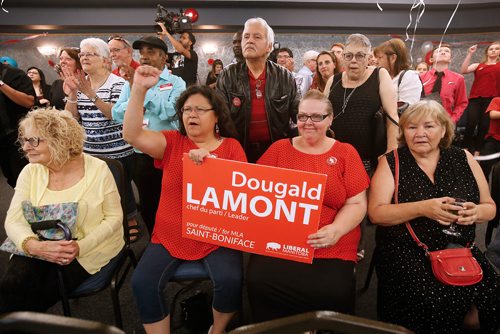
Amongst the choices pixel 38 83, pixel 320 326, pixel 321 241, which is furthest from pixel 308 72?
pixel 38 83

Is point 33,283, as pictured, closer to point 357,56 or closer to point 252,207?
point 252,207

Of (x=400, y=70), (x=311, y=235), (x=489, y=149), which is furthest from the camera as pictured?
(x=489, y=149)

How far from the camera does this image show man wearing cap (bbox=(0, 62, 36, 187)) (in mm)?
3188

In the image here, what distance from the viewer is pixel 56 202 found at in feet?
5.76

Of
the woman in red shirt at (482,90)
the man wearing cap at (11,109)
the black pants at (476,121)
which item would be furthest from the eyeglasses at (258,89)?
the black pants at (476,121)

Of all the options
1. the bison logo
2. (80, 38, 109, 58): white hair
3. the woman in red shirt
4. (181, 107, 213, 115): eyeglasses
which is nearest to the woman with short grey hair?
(80, 38, 109, 58): white hair

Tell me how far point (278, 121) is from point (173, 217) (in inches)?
46.0

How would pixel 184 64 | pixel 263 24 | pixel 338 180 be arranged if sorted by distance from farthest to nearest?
pixel 184 64, pixel 263 24, pixel 338 180

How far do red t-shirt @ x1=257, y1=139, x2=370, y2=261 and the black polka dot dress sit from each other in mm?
212

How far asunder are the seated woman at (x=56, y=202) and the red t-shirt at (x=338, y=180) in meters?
1.13

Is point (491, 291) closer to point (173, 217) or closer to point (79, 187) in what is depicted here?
point (173, 217)

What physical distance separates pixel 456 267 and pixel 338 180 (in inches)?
28.4

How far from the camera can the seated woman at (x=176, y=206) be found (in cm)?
169

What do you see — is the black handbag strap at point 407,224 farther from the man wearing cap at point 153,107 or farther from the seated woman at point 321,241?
the man wearing cap at point 153,107
